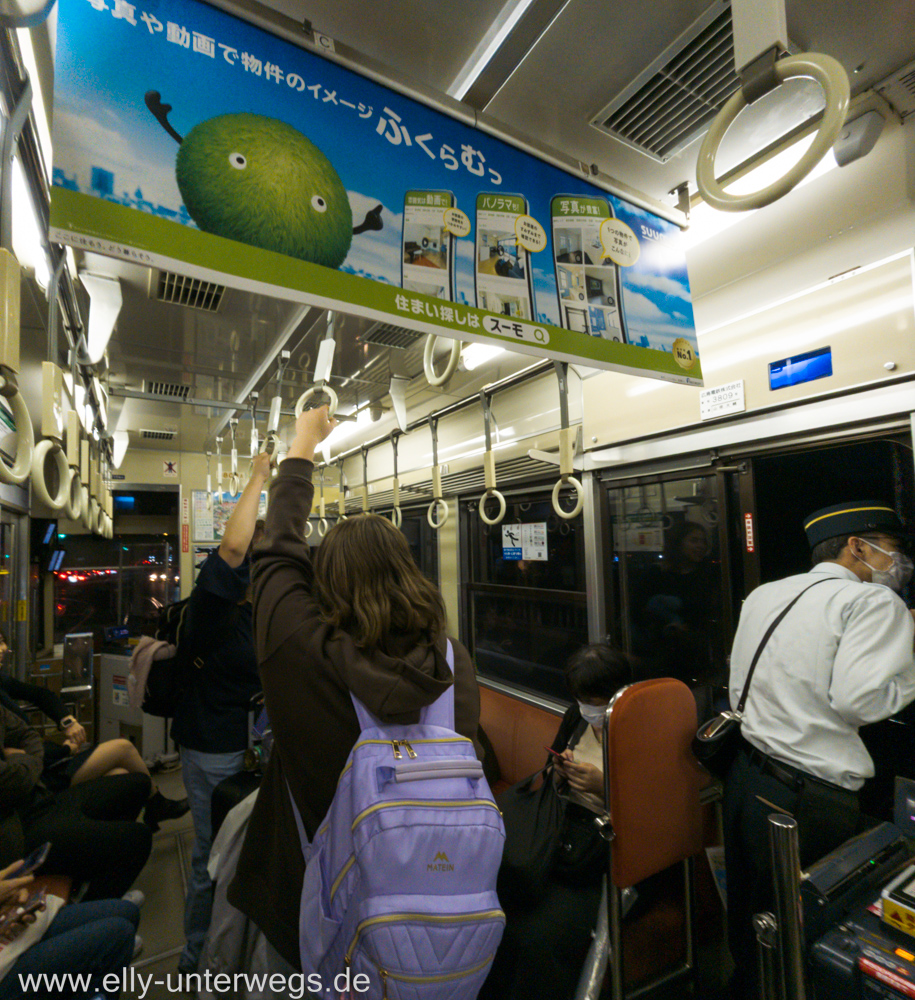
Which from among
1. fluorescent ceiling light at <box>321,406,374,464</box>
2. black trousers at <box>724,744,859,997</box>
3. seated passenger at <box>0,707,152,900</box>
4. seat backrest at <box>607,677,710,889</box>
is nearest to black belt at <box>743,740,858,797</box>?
black trousers at <box>724,744,859,997</box>

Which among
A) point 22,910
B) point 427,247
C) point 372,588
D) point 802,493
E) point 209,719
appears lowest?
point 22,910

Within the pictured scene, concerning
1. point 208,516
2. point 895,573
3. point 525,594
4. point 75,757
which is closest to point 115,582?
point 208,516

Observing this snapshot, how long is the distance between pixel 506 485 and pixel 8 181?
3.36m

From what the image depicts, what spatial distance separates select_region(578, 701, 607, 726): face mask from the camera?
2307 mm

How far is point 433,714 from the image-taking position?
42.5 inches

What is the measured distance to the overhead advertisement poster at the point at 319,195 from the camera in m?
0.99

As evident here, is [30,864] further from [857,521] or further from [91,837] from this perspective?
[857,521]

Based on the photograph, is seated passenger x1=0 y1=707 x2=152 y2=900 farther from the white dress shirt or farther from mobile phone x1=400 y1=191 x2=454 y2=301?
the white dress shirt

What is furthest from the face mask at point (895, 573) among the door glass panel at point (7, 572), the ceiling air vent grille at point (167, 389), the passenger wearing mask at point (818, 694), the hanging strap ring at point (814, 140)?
the door glass panel at point (7, 572)

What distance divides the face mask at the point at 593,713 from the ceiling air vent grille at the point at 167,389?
346 centimetres

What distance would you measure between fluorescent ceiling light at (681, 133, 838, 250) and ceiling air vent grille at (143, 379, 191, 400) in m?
3.43

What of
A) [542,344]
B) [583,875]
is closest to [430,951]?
[583,875]

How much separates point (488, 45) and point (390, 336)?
1635 mm

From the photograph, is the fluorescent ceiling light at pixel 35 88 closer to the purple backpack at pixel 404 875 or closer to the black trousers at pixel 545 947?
the purple backpack at pixel 404 875
